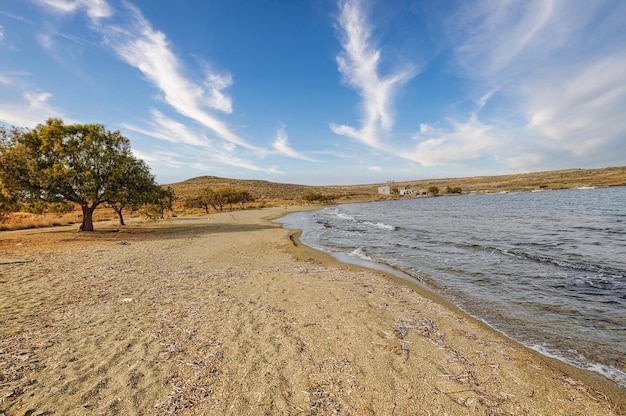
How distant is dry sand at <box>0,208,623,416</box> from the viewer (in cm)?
447

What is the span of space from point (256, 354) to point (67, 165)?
2526cm

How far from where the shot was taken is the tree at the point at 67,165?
20891 millimetres

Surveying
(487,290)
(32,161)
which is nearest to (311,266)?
(487,290)

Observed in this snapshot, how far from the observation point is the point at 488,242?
20.8 m

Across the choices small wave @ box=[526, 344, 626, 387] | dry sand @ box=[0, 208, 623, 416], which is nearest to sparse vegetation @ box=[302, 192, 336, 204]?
dry sand @ box=[0, 208, 623, 416]

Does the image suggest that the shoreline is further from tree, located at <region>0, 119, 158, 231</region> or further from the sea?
tree, located at <region>0, 119, 158, 231</region>

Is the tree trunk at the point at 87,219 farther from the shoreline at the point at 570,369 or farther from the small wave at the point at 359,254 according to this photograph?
the shoreline at the point at 570,369

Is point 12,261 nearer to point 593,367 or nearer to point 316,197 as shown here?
point 593,367

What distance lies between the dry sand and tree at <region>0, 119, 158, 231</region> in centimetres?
1373

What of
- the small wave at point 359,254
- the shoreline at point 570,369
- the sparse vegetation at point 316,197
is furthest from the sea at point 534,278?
the sparse vegetation at point 316,197

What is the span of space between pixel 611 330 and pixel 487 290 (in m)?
3.68

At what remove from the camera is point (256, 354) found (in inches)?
231

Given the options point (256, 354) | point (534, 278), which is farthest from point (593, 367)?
point (534, 278)

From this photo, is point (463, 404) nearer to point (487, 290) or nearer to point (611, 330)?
point (611, 330)
